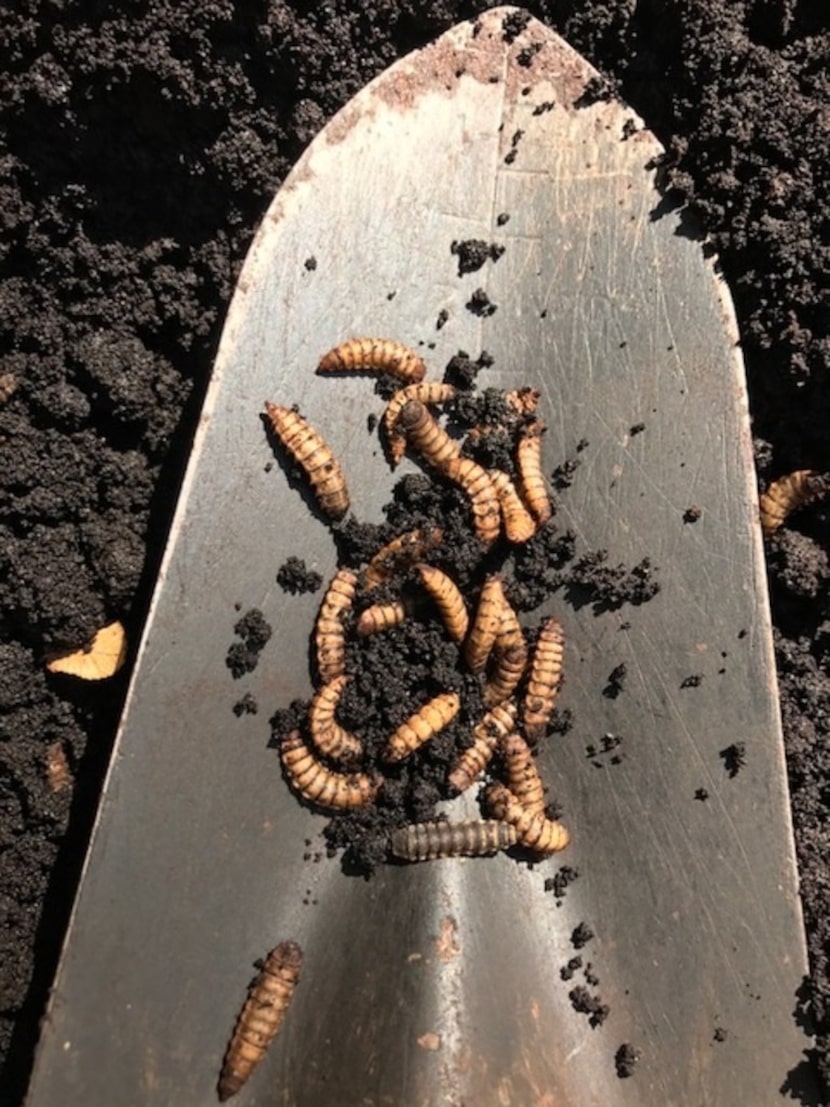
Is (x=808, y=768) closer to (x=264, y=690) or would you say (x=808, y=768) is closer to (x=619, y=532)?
(x=619, y=532)

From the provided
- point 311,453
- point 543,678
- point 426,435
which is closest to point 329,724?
point 543,678

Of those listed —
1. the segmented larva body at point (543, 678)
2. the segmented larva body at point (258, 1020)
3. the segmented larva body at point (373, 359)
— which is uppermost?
the segmented larva body at point (373, 359)

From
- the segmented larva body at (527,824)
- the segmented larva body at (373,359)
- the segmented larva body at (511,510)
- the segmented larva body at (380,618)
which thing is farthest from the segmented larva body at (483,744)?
the segmented larva body at (373,359)

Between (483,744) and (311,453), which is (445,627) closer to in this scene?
(483,744)

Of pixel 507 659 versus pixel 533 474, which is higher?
pixel 533 474

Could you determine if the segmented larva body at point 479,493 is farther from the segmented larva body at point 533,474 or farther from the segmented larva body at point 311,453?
the segmented larva body at point 311,453

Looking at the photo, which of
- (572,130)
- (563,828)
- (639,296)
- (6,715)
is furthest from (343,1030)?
(572,130)

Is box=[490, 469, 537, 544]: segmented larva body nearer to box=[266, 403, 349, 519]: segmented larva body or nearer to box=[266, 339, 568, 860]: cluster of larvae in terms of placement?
box=[266, 339, 568, 860]: cluster of larvae
